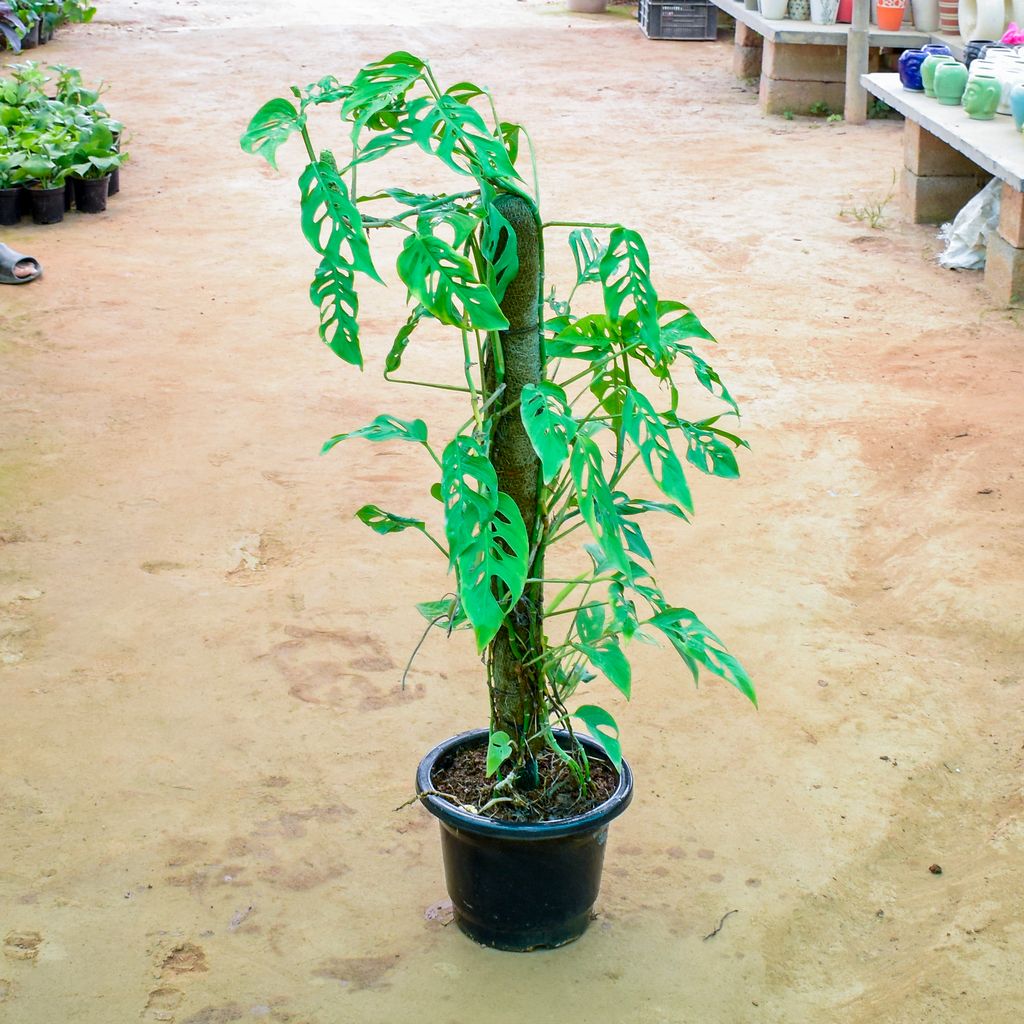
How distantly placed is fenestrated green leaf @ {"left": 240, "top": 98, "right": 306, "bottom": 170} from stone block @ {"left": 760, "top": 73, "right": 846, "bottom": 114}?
8220 millimetres

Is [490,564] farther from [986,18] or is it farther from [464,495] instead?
[986,18]

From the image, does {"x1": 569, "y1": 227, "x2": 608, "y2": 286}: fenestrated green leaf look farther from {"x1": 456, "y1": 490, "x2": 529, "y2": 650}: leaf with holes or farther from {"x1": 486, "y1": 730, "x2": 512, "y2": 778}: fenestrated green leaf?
{"x1": 486, "y1": 730, "x2": 512, "y2": 778}: fenestrated green leaf

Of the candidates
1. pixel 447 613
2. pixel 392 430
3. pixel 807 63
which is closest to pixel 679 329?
pixel 392 430

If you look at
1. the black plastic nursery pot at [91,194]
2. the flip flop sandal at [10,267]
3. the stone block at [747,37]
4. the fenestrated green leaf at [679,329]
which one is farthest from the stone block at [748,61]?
the fenestrated green leaf at [679,329]

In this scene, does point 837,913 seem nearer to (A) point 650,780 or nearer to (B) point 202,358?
(A) point 650,780

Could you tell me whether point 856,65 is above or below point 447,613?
above

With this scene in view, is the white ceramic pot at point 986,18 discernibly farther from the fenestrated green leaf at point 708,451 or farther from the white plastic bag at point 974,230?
the fenestrated green leaf at point 708,451

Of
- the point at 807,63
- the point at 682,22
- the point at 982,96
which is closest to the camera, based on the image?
the point at 982,96

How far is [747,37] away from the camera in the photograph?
34.9 ft

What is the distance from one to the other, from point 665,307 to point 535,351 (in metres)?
0.26

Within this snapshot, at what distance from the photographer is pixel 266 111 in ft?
6.16

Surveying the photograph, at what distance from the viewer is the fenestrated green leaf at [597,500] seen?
72.6 inches

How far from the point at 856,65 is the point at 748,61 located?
6.16ft

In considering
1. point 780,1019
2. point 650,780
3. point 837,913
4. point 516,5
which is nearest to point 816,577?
point 650,780
